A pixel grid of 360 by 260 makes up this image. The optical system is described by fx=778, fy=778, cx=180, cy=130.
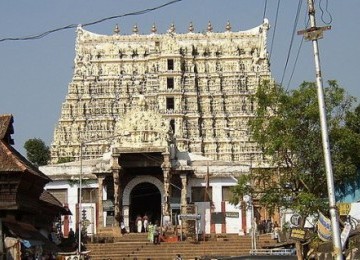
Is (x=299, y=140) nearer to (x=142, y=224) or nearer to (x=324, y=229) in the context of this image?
(x=324, y=229)

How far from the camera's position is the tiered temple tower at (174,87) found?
85.6 meters

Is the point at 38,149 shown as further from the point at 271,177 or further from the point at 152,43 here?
the point at 271,177

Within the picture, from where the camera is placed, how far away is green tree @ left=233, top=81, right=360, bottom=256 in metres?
31.5

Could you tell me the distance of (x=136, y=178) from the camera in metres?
56.1

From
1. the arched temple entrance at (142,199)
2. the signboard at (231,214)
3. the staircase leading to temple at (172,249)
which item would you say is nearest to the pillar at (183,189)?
the arched temple entrance at (142,199)

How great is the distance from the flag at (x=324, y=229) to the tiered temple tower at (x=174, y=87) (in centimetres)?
5358

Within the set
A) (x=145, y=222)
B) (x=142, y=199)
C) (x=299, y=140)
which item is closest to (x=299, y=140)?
(x=299, y=140)

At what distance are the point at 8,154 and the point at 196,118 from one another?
2117 inches

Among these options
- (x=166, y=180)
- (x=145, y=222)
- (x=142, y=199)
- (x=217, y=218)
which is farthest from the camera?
(x=142, y=199)

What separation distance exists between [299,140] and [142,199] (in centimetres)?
2856

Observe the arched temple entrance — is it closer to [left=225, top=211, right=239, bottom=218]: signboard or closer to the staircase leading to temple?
[left=225, top=211, right=239, bottom=218]: signboard

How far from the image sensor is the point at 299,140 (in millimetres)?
31703

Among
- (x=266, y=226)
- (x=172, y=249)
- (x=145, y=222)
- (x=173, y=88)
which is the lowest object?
(x=172, y=249)

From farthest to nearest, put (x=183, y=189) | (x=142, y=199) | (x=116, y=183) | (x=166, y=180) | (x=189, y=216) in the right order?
(x=142, y=199), (x=183, y=189), (x=166, y=180), (x=116, y=183), (x=189, y=216)
